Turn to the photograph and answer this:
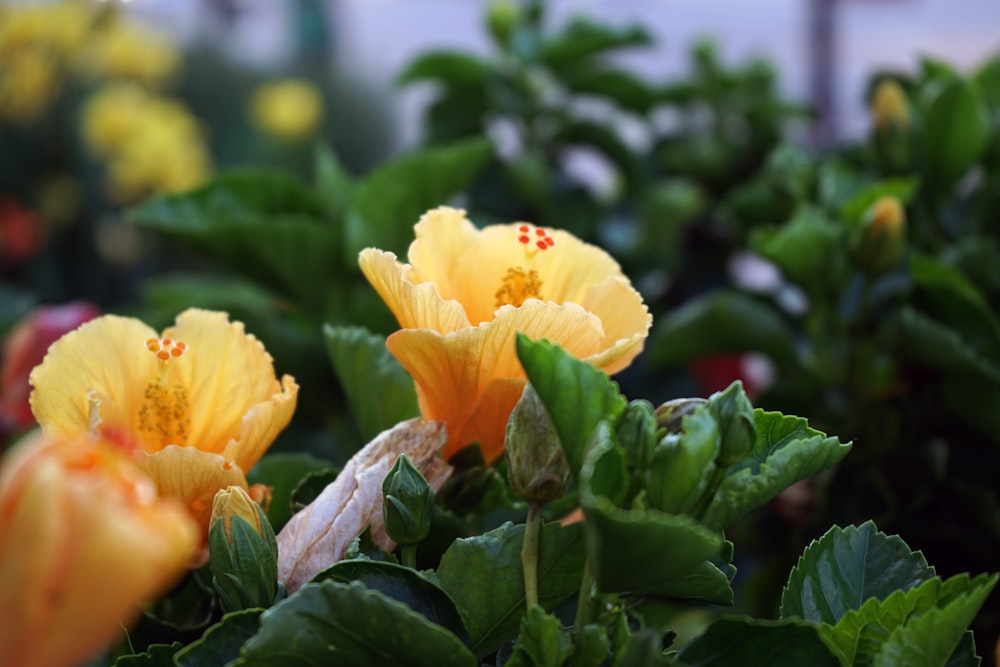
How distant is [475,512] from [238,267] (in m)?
0.34

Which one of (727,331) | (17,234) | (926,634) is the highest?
(926,634)

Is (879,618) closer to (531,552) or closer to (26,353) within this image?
(531,552)

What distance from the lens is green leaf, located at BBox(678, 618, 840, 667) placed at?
30cm

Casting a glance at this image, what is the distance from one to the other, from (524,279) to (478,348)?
0.05 meters

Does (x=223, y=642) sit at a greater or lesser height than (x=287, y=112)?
greater

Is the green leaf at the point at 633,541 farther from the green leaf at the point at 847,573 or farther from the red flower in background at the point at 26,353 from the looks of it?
the red flower in background at the point at 26,353

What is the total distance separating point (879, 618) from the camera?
314 millimetres

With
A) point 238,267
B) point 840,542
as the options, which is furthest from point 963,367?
point 238,267

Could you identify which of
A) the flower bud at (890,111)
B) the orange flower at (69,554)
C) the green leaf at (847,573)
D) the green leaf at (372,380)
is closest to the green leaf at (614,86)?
the flower bud at (890,111)

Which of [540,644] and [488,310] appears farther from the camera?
[488,310]

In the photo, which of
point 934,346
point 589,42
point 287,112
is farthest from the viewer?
point 287,112

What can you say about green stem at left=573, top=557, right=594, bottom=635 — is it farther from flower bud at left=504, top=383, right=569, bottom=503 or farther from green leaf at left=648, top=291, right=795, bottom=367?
green leaf at left=648, top=291, right=795, bottom=367

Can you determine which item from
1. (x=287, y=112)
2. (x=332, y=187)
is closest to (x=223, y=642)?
(x=332, y=187)

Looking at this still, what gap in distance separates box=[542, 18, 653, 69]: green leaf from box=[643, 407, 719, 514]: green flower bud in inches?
25.8
